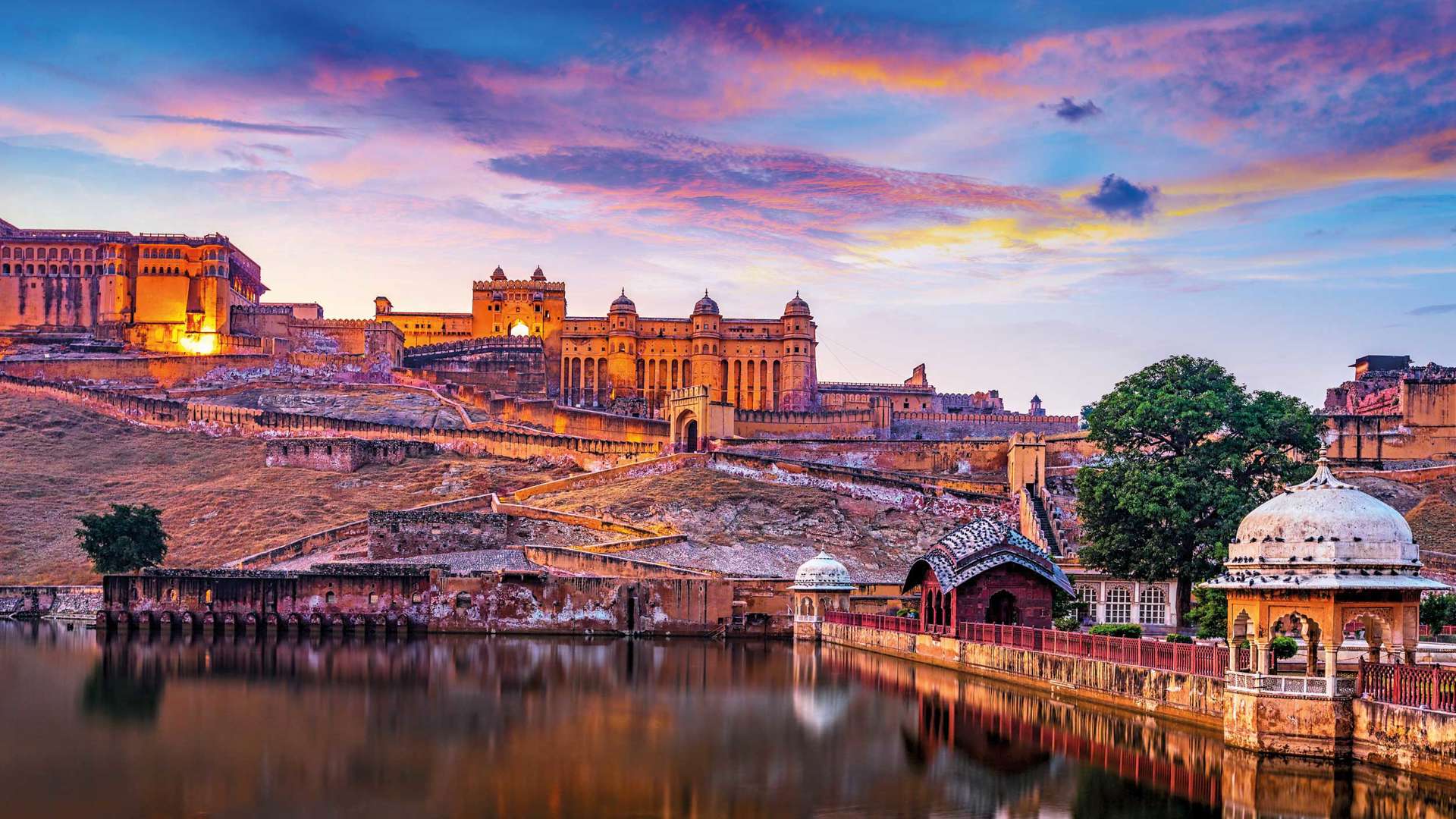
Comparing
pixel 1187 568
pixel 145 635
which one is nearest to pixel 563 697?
pixel 1187 568

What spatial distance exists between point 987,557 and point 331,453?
40432 millimetres

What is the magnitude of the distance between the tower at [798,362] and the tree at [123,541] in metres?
48.0

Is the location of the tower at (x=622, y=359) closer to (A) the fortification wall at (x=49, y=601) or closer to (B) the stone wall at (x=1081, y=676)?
(A) the fortification wall at (x=49, y=601)

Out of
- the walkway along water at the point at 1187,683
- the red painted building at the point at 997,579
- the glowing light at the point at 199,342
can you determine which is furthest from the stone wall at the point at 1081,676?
the glowing light at the point at 199,342

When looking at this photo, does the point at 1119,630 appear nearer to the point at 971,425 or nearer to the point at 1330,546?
the point at 1330,546

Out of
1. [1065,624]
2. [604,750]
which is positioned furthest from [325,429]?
[604,750]

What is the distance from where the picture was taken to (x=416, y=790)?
15.5m

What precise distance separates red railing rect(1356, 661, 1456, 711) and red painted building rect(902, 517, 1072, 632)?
1278 cm

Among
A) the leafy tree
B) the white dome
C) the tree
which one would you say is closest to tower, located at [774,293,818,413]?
the tree

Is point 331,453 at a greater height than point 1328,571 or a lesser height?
greater

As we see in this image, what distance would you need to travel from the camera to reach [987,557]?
98.1 ft

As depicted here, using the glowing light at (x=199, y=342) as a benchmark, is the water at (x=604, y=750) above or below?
below

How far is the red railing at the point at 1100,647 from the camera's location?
19984mm

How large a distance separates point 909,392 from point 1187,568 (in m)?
59.4
